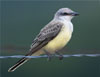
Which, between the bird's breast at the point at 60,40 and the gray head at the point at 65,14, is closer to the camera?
the bird's breast at the point at 60,40

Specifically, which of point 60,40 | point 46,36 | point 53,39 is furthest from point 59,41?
point 46,36

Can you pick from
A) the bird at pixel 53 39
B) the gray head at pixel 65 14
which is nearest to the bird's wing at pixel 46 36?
the bird at pixel 53 39

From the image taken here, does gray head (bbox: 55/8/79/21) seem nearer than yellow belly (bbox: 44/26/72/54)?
No

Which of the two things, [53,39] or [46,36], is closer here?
[53,39]

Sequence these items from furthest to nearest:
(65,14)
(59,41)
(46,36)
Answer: (65,14), (46,36), (59,41)

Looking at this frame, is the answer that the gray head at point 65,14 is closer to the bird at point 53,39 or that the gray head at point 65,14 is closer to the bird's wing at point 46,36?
the bird at point 53,39

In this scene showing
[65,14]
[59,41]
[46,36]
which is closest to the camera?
[59,41]

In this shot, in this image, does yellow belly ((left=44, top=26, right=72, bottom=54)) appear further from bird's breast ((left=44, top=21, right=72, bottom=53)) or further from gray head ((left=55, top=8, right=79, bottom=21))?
gray head ((left=55, top=8, right=79, bottom=21))

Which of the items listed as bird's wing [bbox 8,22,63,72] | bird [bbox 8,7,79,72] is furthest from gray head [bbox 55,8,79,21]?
bird's wing [bbox 8,22,63,72]

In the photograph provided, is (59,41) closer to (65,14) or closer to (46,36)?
(46,36)
